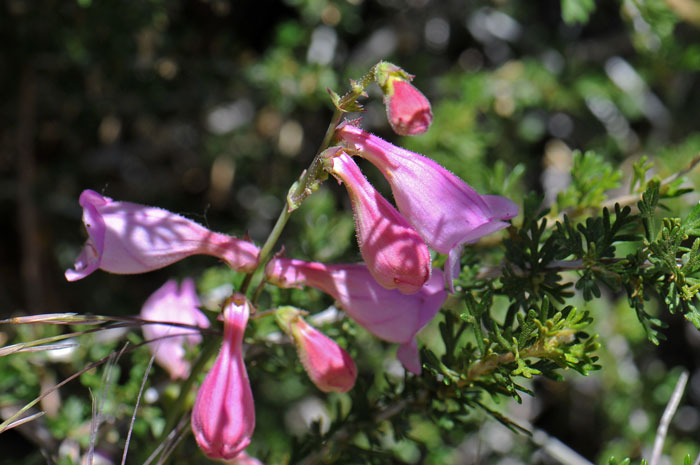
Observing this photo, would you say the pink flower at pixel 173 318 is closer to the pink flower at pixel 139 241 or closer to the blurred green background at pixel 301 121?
the pink flower at pixel 139 241

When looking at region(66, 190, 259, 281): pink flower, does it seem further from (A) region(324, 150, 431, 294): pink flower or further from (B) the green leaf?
(B) the green leaf

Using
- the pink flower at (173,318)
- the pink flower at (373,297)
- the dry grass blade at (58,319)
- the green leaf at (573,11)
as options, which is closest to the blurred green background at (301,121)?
the green leaf at (573,11)

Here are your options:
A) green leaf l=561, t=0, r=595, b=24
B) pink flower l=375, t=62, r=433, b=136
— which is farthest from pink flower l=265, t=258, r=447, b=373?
green leaf l=561, t=0, r=595, b=24

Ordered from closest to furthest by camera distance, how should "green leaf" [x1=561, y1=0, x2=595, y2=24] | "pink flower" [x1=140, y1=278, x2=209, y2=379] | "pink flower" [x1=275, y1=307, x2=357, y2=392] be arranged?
"pink flower" [x1=275, y1=307, x2=357, y2=392], "pink flower" [x1=140, y1=278, x2=209, y2=379], "green leaf" [x1=561, y1=0, x2=595, y2=24]

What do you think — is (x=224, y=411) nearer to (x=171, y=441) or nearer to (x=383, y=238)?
(x=171, y=441)

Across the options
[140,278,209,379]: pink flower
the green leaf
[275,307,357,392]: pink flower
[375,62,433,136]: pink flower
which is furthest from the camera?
the green leaf
